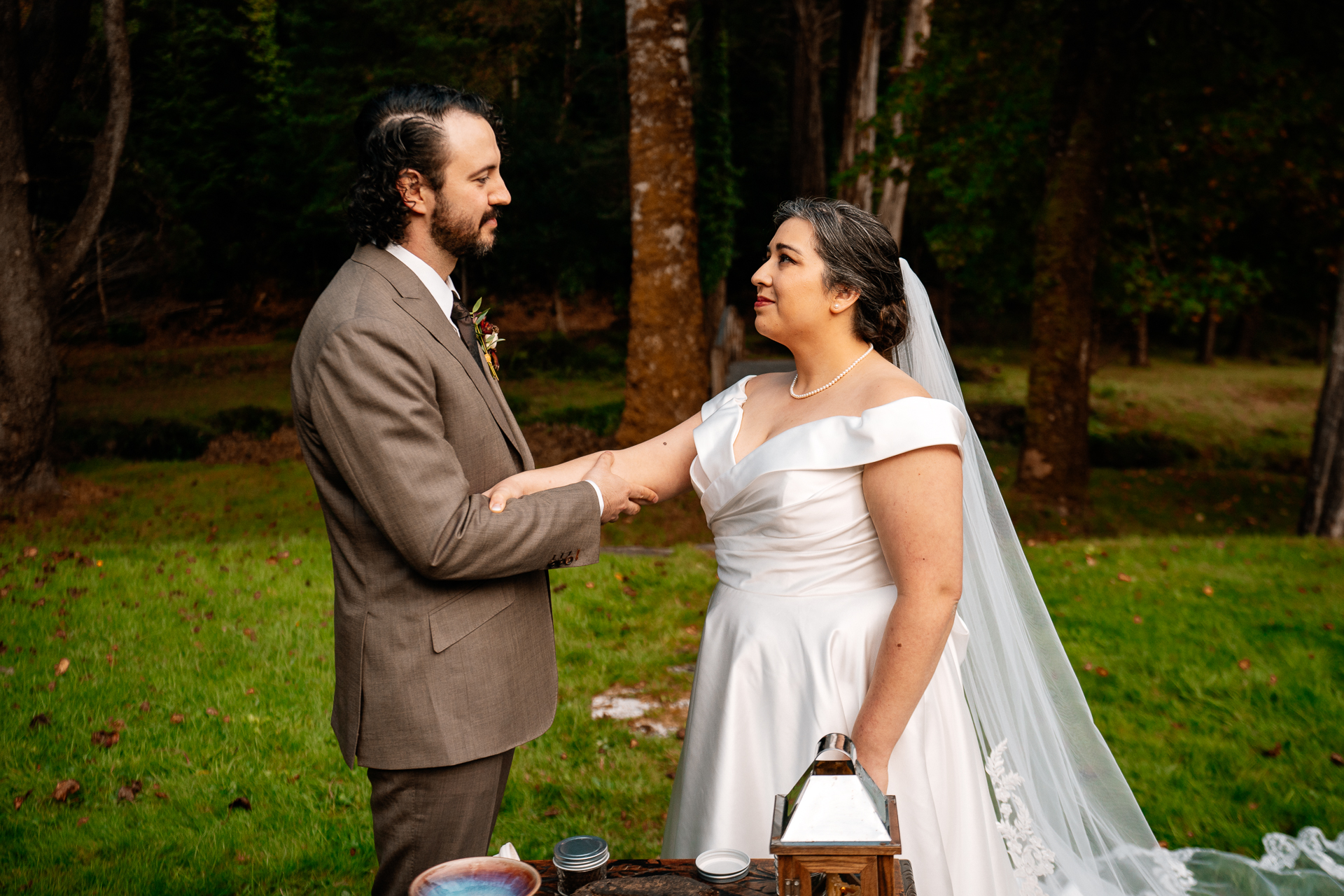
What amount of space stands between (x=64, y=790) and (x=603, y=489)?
300 centimetres

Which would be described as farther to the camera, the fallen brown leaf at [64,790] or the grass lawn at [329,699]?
the fallen brown leaf at [64,790]

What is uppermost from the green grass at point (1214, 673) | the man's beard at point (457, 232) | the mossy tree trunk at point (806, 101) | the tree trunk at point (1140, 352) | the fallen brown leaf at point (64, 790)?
the mossy tree trunk at point (806, 101)

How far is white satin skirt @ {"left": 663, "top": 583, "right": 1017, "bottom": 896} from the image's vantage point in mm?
2498

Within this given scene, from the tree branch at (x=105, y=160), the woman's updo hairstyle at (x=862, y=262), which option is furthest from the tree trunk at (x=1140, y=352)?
the woman's updo hairstyle at (x=862, y=262)

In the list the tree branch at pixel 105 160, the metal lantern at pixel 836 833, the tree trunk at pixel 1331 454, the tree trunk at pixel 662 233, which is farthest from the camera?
the tree branch at pixel 105 160

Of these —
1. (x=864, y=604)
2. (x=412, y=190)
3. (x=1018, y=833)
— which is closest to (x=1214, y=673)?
(x=1018, y=833)

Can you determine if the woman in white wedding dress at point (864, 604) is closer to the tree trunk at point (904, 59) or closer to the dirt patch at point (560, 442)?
the dirt patch at point (560, 442)

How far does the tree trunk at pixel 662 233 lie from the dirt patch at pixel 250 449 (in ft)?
20.9

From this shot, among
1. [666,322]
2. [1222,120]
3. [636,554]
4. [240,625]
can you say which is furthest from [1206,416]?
[240,625]

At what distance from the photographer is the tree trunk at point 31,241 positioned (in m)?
8.87

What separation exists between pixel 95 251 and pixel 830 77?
25771 mm

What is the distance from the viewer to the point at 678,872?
200 cm

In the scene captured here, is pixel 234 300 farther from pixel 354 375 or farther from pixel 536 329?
pixel 354 375

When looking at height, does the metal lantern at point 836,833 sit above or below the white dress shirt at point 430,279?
below
